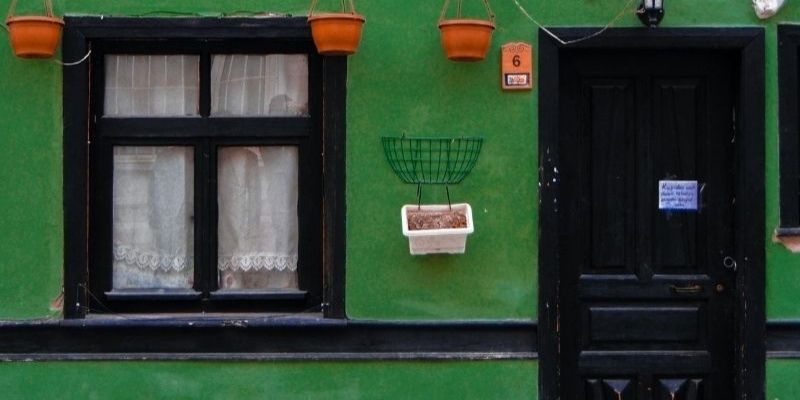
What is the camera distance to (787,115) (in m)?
6.42

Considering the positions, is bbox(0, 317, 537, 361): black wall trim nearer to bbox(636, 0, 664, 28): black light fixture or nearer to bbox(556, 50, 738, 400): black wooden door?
bbox(556, 50, 738, 400): black wooden door

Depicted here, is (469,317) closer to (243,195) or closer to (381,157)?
(381,157)

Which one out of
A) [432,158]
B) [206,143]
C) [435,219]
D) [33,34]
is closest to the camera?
[33,34]

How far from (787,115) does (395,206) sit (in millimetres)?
2007

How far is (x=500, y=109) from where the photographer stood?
6.39 meters

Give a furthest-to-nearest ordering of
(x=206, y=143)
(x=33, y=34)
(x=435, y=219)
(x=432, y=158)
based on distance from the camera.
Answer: (x=206, y=143), (x=432, y=158), (x=435, y=219), (x=33, y=34)

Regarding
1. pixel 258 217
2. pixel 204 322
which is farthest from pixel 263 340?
A: pixel 258 217

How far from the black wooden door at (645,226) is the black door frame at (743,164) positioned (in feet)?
0.43

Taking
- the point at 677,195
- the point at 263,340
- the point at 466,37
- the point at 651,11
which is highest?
the point at 651,11

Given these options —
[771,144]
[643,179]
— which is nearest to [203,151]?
[643,179]

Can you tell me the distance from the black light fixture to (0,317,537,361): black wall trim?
1598 mm

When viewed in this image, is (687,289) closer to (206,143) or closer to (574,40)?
(574,40)

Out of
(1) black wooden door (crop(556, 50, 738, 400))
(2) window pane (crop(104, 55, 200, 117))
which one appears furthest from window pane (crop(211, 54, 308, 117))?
(1) black wooden door (crop(556, 50, 738, 400))

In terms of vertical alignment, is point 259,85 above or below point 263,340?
above
